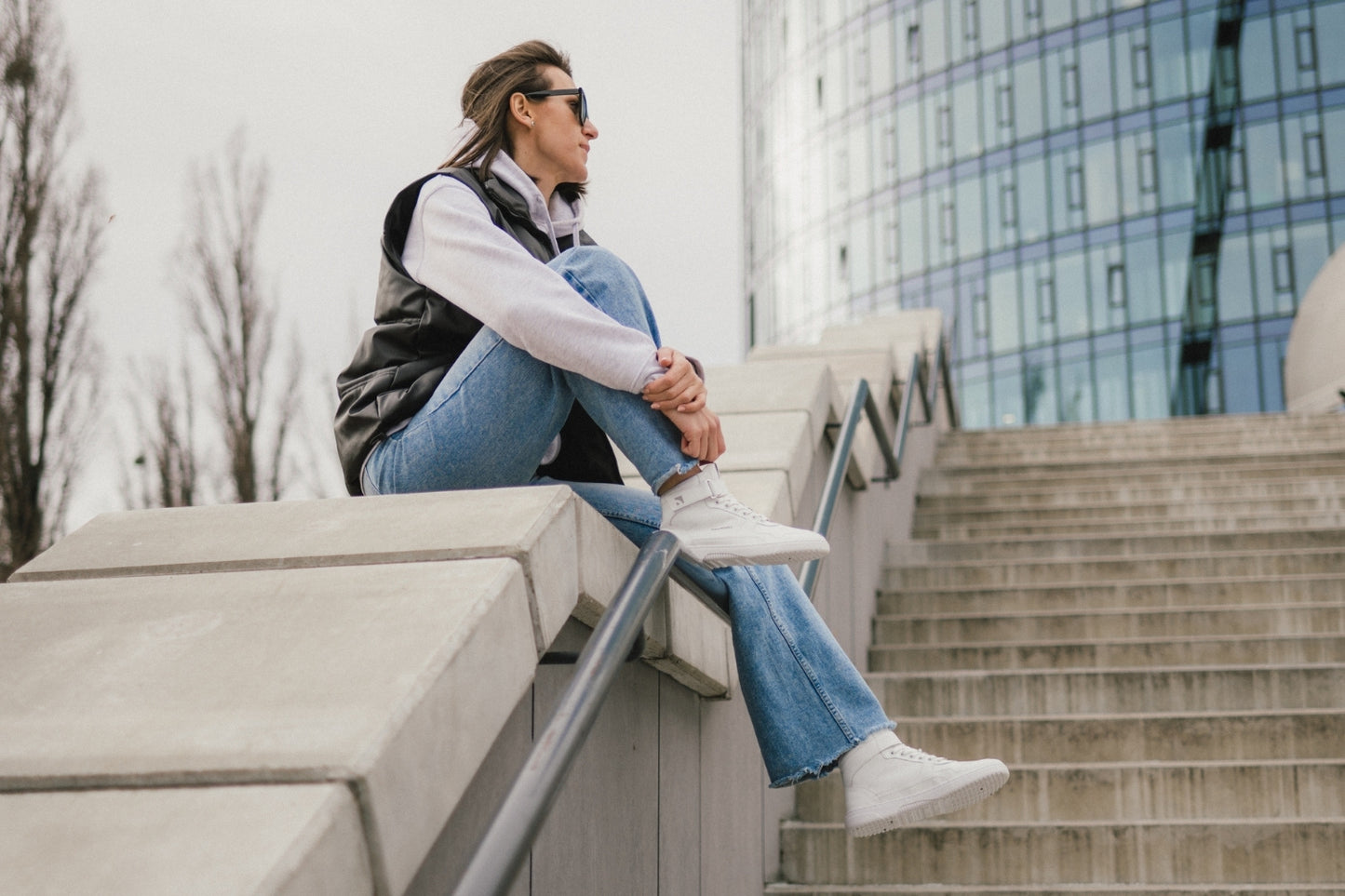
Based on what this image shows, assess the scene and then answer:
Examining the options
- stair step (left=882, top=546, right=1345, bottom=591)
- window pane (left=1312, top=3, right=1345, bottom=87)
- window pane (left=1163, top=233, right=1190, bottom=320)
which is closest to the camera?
stair step (left=882, top=546, right=1345, bottom=591)

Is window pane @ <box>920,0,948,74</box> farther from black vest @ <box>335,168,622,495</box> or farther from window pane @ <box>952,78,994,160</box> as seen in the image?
black vest @ <box>335,168,622,495</box>

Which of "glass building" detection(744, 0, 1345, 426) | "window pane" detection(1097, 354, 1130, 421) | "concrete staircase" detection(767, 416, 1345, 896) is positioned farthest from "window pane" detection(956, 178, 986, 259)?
"concrete staircase" detection(767, 416, 1345, 896)

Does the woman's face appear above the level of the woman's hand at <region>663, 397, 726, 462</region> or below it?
above

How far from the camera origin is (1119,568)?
5.92 metres

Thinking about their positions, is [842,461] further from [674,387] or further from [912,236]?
[912,236]

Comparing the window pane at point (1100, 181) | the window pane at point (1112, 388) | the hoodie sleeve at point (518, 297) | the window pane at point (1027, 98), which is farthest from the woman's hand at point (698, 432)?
the window pane at point (1027, 98)

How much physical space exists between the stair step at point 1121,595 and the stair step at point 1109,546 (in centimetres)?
35

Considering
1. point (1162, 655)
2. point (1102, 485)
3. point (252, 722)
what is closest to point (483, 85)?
point (252, 722)

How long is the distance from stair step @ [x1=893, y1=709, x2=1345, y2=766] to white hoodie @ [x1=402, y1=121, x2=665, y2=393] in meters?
2.25

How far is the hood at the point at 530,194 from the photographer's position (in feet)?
8.61

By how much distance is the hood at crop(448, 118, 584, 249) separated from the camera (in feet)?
8.61

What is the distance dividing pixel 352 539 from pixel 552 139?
1067mm

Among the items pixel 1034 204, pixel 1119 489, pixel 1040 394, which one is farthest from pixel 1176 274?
pixel 1119 489

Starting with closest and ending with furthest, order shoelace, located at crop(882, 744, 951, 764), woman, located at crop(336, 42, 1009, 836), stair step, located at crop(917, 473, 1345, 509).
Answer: woman, located at crop(336, 42, 1009, 836) < shoelace, located at crop(882, 744, 951, 764) < stair step, located at crop(917, 473, 1345, 509)
